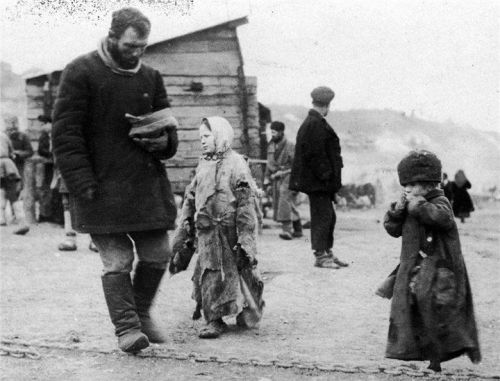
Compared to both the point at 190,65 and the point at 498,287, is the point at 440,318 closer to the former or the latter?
the point at 498,287

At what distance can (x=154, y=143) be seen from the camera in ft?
15.9

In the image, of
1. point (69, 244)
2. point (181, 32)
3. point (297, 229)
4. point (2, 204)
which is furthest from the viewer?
point (181, 32)

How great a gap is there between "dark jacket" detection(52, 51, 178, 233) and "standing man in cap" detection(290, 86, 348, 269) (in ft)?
12.7

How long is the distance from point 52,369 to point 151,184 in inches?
48.8

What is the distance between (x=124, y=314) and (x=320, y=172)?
4168 millimetres

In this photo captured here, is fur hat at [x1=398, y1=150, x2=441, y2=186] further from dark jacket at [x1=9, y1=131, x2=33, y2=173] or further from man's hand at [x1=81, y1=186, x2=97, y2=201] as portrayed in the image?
dark jacket at [x1=9, y1=131, x2=33, y2=173]

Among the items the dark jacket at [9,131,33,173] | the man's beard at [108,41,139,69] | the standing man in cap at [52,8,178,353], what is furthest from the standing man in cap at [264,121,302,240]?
the man's beard at [108,41,139,69]

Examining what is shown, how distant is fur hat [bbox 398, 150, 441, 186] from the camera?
4.46 m

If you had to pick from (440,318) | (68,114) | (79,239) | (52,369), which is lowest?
(79,239)

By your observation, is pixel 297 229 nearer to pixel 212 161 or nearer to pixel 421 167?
pixel 212 161

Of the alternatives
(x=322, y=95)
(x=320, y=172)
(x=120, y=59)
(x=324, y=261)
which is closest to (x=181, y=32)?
(x=322, y=95)

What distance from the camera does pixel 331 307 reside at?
677cm

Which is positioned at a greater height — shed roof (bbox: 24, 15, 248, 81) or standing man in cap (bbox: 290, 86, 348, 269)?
shed roof (bbox: 24, 15, 248, 81)

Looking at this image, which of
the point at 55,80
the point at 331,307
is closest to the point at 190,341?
the point at 331,307
